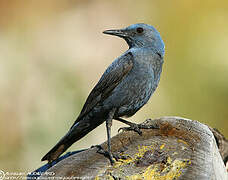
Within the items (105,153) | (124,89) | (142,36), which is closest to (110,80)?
(124,89)

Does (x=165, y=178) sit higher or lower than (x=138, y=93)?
lower

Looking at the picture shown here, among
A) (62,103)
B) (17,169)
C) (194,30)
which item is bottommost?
(17,169)

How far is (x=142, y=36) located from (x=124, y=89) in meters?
0.84

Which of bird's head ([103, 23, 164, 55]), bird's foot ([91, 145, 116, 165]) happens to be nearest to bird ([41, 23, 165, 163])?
bird's head ([103, 23, 164, 55])

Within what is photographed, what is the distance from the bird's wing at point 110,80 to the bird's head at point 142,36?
12.7 inches

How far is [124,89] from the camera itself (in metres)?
4.74

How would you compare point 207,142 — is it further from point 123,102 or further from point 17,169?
point 17,169

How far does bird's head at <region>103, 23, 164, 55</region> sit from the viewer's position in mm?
5078

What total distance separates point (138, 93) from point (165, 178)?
169cm

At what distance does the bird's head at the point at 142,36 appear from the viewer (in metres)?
5.08

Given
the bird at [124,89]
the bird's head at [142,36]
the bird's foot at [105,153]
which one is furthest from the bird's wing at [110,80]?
the bird's foot at [105,153]

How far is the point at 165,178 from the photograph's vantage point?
3146mm

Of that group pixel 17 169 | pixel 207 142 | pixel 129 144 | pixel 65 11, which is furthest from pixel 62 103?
pixel 207 142

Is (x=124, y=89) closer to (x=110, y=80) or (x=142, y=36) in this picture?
(x=110, y=80)
